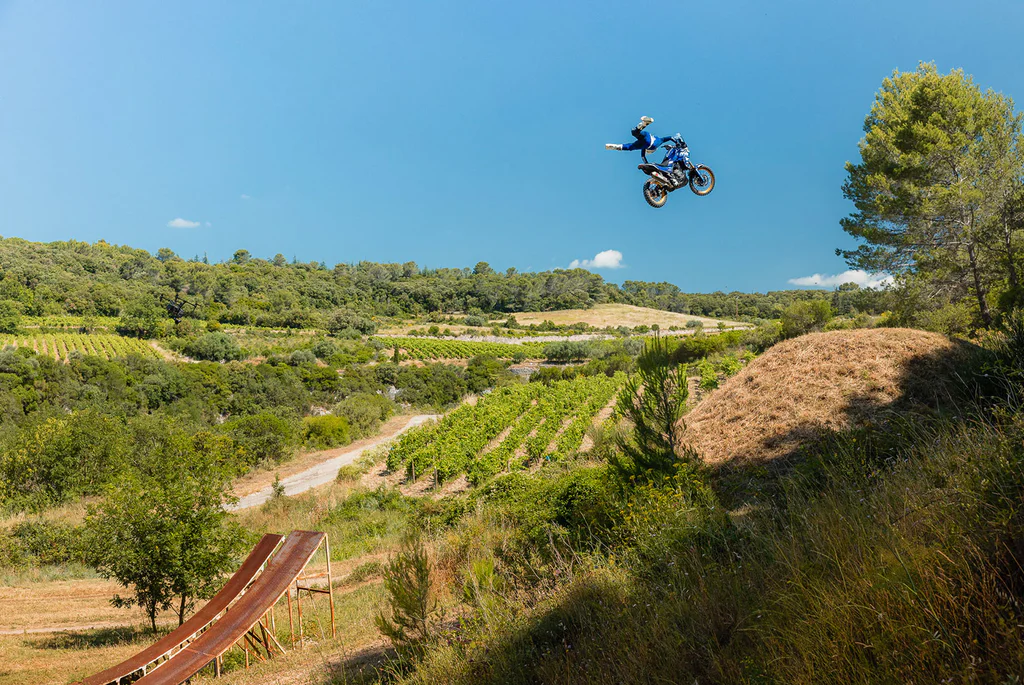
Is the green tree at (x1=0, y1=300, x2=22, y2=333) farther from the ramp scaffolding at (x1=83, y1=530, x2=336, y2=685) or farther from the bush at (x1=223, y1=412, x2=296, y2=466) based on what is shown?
the ramp scaffolding at (x1=83, y1=530, x2=336, y2=685)

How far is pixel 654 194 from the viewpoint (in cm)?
635

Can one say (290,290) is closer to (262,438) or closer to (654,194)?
(262,438)

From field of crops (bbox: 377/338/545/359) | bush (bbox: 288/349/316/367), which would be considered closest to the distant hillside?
field of crops (bbox: 377/338/545/359)

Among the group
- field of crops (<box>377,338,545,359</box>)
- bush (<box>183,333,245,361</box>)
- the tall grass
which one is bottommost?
the tall grass

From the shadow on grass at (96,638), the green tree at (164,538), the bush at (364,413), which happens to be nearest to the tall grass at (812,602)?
the green tree at (164,538)

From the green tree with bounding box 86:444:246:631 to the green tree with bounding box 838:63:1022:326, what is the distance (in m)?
19.9

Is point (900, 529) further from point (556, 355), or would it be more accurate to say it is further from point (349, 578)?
point (556, 355)

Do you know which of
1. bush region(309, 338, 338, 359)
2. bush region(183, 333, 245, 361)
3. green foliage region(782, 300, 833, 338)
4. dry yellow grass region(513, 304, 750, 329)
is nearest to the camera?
green foliage region(782, 300, 833, 338)

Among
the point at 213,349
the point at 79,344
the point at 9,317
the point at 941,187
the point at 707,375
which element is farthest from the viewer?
the point at 213,349

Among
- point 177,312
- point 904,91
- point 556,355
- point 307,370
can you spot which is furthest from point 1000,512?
point 177,312

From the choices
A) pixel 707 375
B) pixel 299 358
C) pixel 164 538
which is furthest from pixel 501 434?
pixel 299 358

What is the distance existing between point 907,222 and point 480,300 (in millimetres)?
85985

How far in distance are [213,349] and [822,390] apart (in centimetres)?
6016

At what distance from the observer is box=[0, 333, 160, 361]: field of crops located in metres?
49.1
